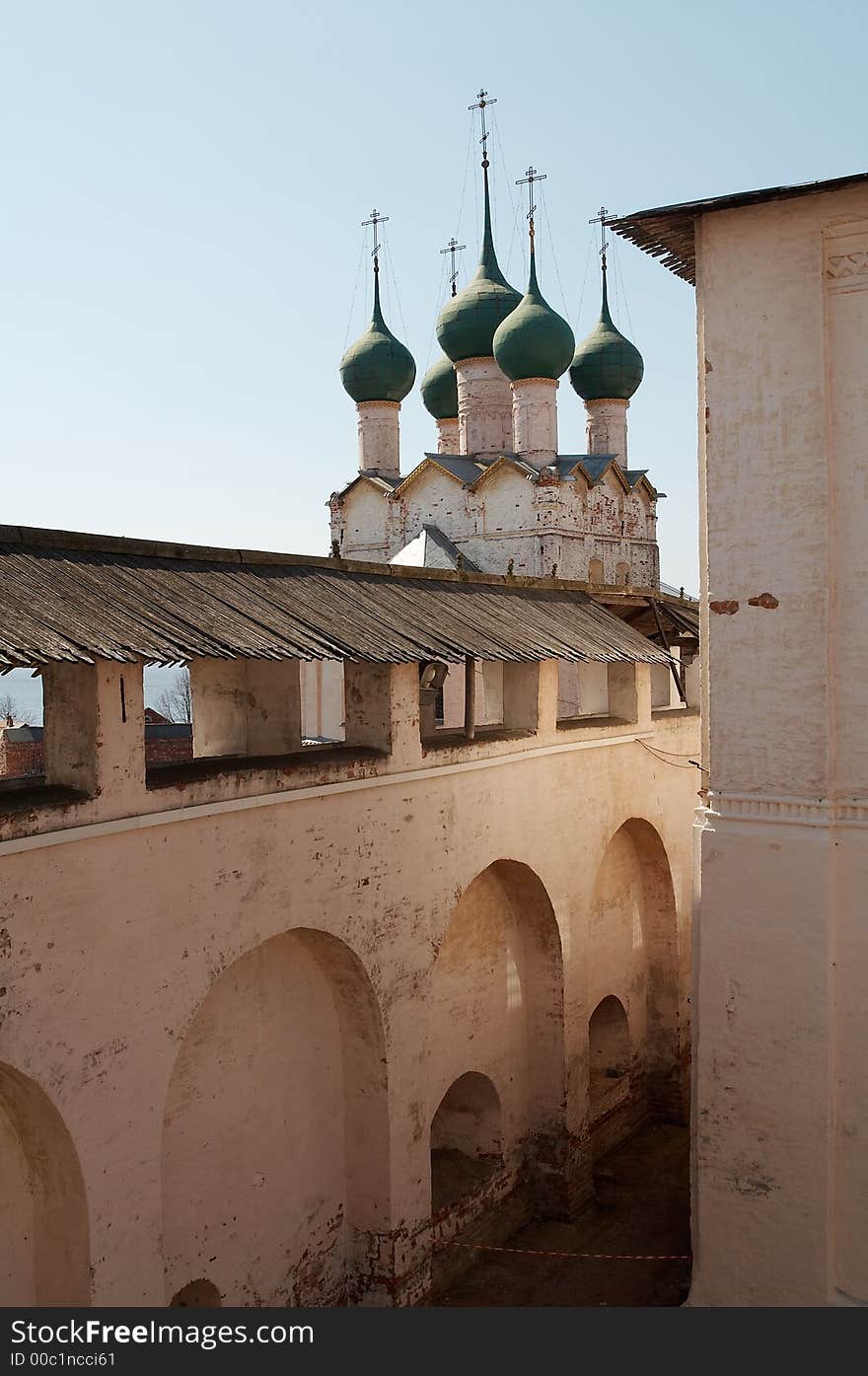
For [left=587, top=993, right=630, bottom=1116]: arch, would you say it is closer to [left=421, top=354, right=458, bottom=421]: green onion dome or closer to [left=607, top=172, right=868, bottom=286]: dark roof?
[left=607, top=172, right=868, bottom=286]: dark roof

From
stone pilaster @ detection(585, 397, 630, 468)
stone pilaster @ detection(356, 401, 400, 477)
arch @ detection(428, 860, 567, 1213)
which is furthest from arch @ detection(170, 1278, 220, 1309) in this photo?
stone pilaster @ detection(585, 397, 630, 468)

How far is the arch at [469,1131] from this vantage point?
10.4 meters

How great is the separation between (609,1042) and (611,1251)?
2.86 m

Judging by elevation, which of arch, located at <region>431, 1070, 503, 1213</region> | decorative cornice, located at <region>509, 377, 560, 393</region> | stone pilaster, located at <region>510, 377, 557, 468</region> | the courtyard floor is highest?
decorative cornice, located at <region>509, 377, 560, 393</region>

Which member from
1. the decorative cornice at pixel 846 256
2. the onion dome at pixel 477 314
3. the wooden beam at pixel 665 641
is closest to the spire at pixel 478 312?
the onion dome at pixel 477 314

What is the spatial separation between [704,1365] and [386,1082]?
3.24 metres

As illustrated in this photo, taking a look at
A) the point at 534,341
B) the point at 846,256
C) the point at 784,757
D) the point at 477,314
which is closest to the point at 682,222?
the point at 846,256

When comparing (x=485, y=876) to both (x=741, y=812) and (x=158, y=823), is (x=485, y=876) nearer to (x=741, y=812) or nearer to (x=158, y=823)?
(x=741, y=812)

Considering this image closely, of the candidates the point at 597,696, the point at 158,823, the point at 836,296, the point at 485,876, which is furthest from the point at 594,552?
the point at 158,823

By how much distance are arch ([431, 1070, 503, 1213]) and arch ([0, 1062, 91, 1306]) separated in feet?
14.6

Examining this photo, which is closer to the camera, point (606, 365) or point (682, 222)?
point (682, 222)

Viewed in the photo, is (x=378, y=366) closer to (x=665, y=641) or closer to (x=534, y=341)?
(x=534, y=341)

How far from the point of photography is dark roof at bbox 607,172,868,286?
7238 mm

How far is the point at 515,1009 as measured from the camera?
35.7 feet
